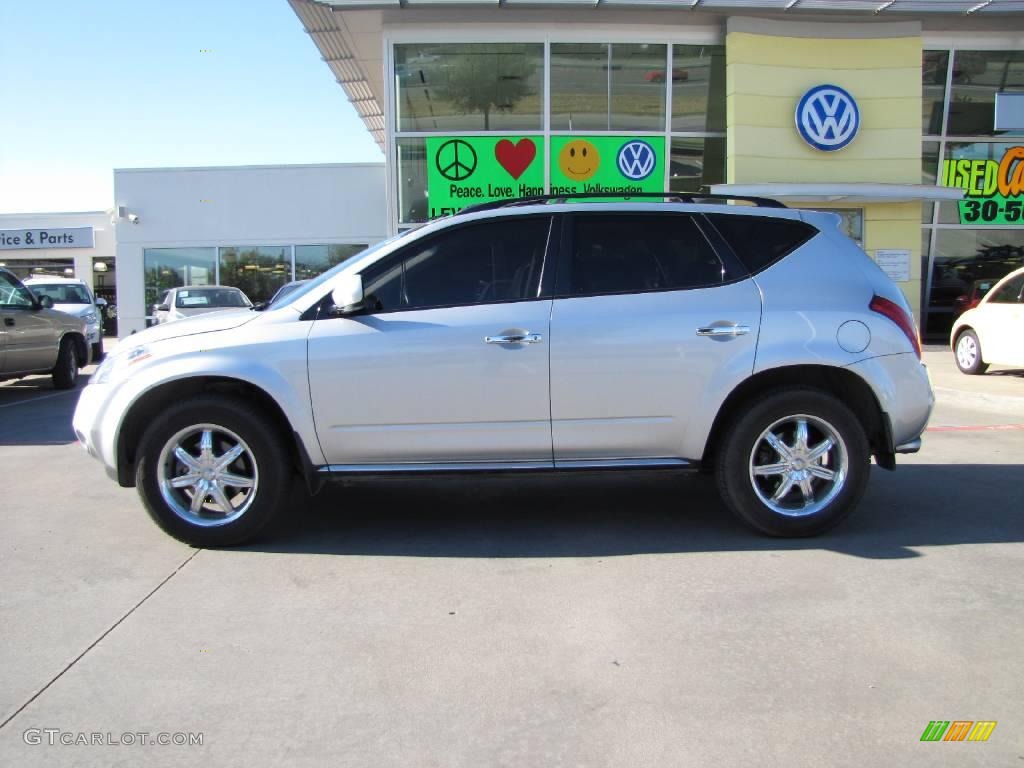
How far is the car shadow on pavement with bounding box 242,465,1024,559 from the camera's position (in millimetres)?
4895

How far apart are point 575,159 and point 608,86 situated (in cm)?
165

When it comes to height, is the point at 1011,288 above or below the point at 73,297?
above

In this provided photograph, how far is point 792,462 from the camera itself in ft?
16.0

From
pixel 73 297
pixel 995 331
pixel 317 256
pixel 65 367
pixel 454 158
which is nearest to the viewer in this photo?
pixel 995 331

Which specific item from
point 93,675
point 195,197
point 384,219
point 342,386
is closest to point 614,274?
point 342,386

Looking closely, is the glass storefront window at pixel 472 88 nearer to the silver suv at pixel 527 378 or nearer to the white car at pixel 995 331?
the white car at pixel 995 331

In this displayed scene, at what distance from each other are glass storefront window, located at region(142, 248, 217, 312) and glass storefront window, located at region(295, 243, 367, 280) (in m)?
2.15

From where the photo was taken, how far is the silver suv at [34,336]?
11.4 metres

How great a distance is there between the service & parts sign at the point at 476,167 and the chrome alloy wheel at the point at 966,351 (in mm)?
8346

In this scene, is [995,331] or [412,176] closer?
[995,331]

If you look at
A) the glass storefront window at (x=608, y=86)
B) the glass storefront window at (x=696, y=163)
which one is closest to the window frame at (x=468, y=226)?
the glass storefront window at (x=608, y=86)

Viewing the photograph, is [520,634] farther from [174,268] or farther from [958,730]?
[174,268]

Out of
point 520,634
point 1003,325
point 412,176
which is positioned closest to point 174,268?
point 412,176

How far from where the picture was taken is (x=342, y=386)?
187 inches
